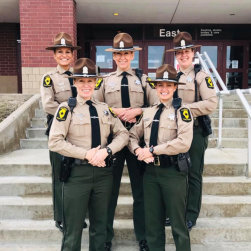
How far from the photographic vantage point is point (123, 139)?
7.86ft

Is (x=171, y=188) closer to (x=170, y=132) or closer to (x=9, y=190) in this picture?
(x=170, y=132)

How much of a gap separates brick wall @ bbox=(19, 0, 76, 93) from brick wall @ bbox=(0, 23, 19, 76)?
2914mm

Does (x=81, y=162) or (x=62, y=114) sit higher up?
(x=62, y=114)

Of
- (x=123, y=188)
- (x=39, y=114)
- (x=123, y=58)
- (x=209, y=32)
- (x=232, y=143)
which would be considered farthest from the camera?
(x=209, y=32)

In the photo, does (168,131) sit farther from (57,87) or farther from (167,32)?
(167,32)

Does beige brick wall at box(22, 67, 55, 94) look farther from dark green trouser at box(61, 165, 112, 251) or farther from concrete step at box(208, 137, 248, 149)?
dark green trouser at box(61, 165, 112, 251)

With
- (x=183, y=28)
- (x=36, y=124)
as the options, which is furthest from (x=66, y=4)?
A: (x=183, y=28)

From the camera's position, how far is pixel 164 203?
2.41 metres

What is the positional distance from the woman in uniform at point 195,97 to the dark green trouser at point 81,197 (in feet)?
3.07

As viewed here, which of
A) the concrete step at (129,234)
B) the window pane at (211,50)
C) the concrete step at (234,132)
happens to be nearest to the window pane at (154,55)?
the window pane at (211,50)

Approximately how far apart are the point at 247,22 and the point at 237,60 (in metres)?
1.27

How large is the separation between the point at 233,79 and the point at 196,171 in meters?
8.18

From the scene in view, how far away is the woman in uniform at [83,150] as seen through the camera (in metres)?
2.19

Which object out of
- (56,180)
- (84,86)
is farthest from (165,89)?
(56,180)
